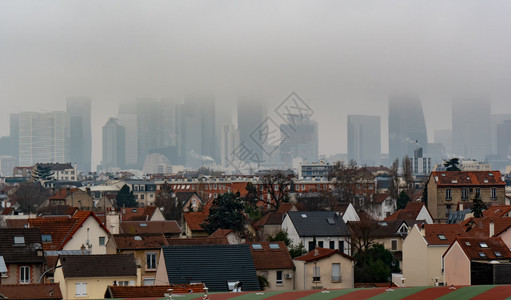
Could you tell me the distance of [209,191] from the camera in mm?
131500

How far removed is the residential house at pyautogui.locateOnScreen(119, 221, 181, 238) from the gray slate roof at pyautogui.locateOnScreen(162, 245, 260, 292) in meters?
15.4

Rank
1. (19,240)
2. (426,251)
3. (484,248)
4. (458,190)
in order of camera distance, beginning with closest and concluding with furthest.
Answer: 1. (19,240)
2. (484,248)
3. (426,251)
4. (458,190)

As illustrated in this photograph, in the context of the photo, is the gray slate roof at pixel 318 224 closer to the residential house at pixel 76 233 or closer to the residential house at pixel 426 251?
the residential house at pixel 426 251

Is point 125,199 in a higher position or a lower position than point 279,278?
higher

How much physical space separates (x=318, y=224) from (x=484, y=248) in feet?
57.9

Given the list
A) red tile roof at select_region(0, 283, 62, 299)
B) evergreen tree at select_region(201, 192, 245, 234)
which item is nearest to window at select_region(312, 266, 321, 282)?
red tile roof at select_region(0, 283, 62, 299)

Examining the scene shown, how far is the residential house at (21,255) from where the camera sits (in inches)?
1281

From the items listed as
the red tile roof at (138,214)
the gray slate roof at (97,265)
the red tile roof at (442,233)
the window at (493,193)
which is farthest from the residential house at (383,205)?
the gray slate roof at (97,265)

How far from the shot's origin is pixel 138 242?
132 feet

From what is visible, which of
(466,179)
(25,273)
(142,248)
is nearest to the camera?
(25,273)

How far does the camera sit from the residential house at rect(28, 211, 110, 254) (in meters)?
39.8

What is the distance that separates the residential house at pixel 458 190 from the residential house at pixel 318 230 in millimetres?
24245

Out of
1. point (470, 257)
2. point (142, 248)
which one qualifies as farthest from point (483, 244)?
point (142, 248)

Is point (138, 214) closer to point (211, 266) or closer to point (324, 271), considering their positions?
point (324, 271)
